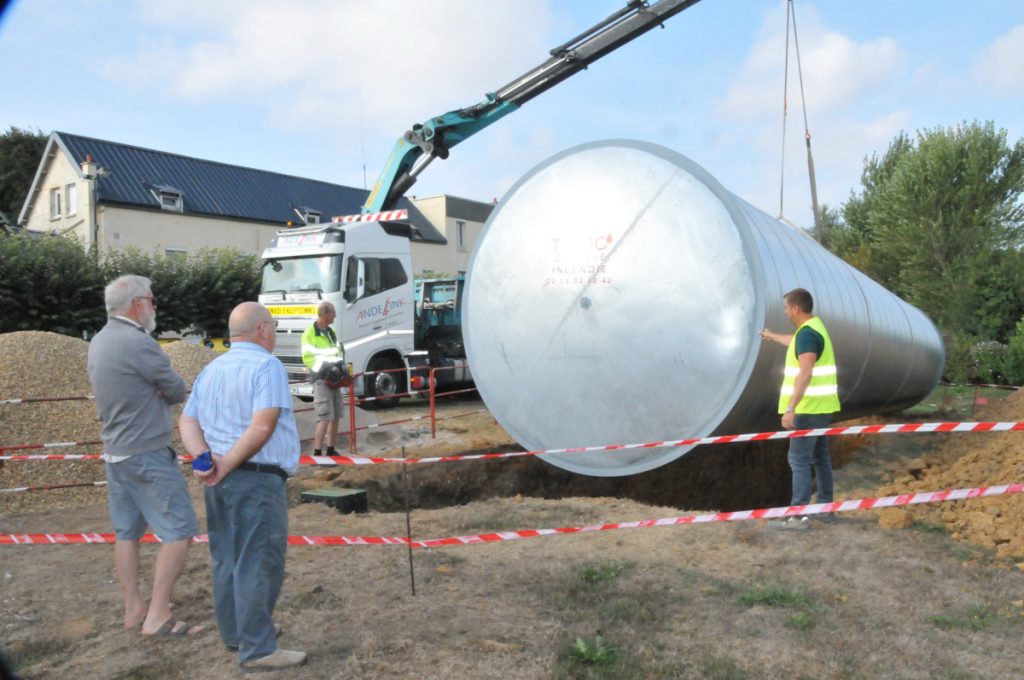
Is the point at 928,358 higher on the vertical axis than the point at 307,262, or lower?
lower

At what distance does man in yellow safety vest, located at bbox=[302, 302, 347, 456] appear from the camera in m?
7.81

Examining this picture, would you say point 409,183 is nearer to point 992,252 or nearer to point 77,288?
point 77,288

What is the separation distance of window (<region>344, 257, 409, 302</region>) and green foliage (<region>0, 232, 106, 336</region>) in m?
8.32

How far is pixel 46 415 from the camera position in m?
7.99

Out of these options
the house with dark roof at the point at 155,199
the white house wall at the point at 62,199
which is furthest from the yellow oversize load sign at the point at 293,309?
the white house wall at the point at 62,199

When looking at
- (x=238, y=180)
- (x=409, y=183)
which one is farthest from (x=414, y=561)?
(x=238, y=180)

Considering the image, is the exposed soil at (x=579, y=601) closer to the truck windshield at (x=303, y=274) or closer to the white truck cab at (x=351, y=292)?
the white truck cab at (x=351, y=292)

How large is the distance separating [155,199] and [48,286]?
9.67 meters

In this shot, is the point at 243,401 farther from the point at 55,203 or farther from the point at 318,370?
the point at 55,203

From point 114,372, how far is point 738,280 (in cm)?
362

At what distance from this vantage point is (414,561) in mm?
4656

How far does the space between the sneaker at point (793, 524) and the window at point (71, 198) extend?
87.2ft

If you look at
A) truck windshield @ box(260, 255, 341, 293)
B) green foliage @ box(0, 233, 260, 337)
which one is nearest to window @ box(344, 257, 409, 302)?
truck windshield @ box(260, 255, 341, 293)

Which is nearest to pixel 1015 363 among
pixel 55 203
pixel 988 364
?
pixel 988 364
